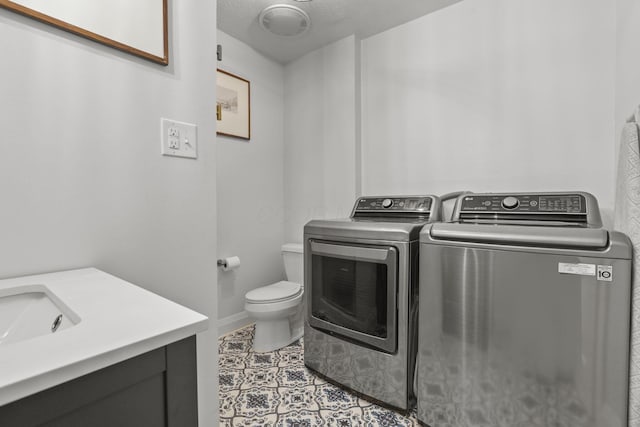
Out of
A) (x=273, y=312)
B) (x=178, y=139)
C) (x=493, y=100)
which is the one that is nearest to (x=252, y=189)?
(x=273, y=312)

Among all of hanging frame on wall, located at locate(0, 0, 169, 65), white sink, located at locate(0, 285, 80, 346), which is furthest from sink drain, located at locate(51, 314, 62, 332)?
hanging frame on wall, located at locate(0, 0, 169, 65)

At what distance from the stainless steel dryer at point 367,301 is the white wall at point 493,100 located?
49cm

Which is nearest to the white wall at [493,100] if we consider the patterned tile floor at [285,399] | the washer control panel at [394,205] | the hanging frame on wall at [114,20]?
the washer control panel at [394,205]

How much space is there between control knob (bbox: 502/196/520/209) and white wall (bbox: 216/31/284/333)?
1859 millimetres

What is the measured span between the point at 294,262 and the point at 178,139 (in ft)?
5.16

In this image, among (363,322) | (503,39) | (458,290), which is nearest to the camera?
(458,290)

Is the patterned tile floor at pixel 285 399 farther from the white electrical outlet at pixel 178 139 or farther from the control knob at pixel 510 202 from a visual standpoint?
the white electrical outlet at pixel 178 139

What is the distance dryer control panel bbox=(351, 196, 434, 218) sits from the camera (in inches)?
72.9

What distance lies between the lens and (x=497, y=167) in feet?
6.30

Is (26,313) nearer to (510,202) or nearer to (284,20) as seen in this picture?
(510,202)

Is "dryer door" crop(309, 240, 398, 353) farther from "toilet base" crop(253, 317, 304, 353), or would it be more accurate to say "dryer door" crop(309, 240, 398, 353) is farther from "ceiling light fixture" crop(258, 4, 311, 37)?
"ceiling light fixture" crop(258, 4, 311, 37)

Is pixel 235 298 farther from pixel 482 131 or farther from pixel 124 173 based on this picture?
pixel 482 131

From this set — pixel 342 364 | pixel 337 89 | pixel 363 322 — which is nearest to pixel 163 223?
pixel 363 322

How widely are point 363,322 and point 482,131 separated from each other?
1414 mm
